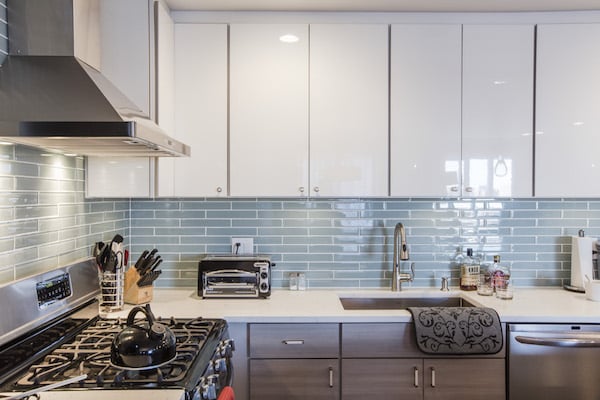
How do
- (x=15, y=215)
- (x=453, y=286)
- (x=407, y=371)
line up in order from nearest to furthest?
(x=15, y=215)
(x=407, y=371)
(x=453, y=286)

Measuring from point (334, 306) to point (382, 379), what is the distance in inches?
16.1

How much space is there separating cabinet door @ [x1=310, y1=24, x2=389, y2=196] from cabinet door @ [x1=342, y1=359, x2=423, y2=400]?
0.84 meters

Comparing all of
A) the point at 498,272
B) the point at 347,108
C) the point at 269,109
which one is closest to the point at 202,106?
the point at 269,109

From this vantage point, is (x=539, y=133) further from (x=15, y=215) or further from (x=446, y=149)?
(x=15, y=215)

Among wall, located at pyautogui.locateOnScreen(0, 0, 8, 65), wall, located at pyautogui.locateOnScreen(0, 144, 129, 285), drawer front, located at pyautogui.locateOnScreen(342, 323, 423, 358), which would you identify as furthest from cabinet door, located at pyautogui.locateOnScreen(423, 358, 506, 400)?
wall, located at pyautogui.locateOnScreen(0, 0, 8, 65)

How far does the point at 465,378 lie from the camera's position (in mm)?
2090

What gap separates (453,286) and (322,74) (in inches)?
57.6

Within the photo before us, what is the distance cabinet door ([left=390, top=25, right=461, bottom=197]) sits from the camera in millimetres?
2354

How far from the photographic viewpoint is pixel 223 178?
2359 mm

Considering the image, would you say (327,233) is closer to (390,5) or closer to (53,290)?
(390,5)

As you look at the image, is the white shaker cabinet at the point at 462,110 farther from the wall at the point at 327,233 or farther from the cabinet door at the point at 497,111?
the wall at the point at 327,233

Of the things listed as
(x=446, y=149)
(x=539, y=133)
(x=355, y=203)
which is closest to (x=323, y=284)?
(x=355, y=203)

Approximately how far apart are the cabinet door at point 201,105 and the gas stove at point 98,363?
691 millimetres

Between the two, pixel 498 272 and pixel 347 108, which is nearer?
pixel 347 108
